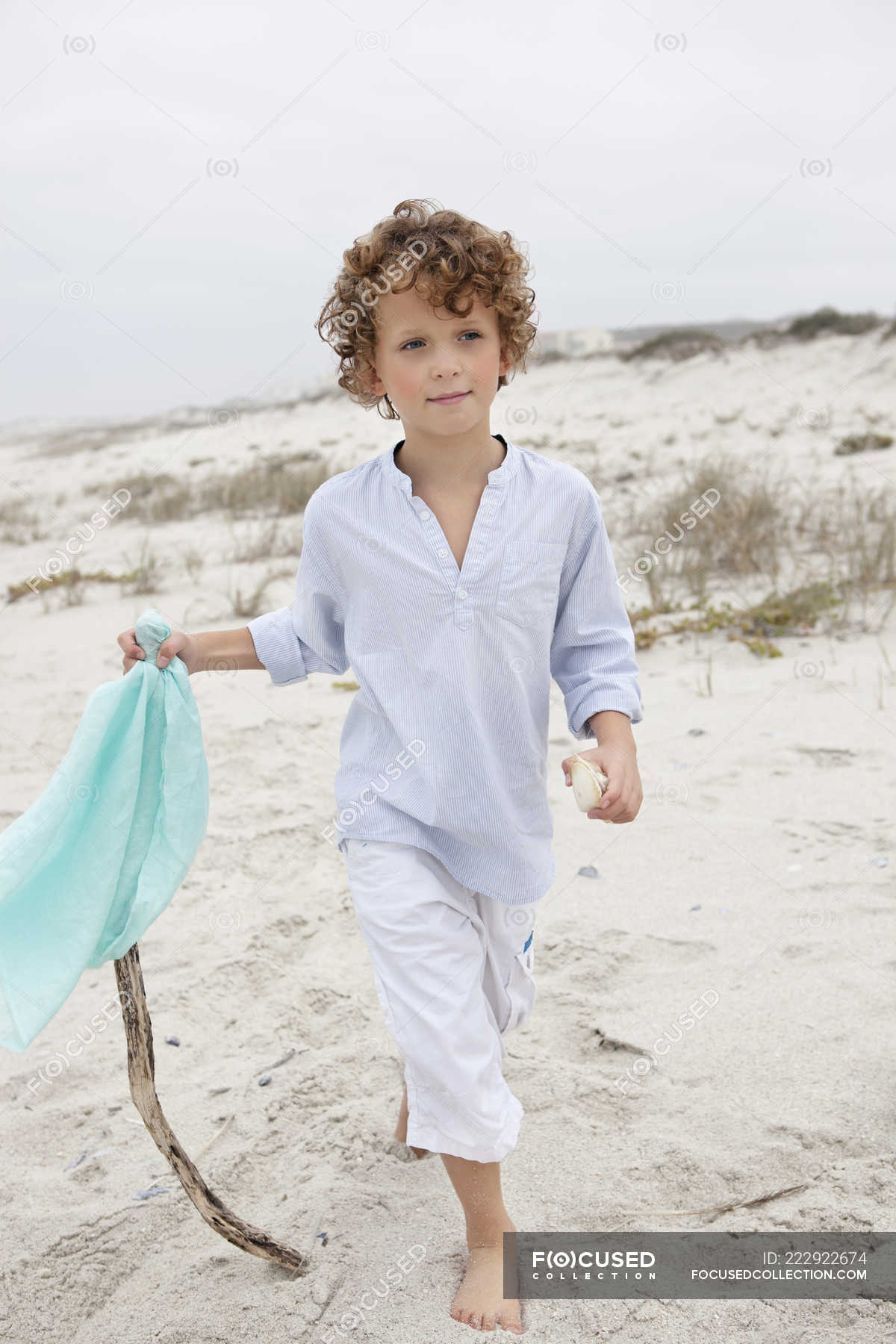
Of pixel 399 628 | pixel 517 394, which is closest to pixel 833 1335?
pixel 399 628

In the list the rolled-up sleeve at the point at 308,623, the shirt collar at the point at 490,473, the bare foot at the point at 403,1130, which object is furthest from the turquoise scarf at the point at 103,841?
the bare foot at the point at 403,1130

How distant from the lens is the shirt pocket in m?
1.82

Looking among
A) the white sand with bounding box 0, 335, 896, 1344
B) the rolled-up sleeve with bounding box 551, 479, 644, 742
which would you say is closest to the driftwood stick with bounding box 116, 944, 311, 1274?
the white sand with bounding box 0, 335, 896, 1344

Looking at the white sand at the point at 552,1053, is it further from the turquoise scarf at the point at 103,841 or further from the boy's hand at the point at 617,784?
the boy's hand at the point at 617,784

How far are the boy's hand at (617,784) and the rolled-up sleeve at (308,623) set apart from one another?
1.69ft

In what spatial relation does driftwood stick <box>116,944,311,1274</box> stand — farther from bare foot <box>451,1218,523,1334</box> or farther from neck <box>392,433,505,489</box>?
neck <box>392,433,505,489</box>

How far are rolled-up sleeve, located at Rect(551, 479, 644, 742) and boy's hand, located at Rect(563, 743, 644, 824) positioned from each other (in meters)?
0.11

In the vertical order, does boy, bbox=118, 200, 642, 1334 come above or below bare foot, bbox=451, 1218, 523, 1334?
above

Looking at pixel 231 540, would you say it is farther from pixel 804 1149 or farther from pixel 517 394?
pixel 517 394

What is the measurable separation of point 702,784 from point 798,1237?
192 cm

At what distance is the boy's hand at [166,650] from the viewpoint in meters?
1.79

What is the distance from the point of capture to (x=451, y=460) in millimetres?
1880

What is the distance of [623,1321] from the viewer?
1751 millimetres

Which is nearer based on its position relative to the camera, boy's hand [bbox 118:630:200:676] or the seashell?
the seashell
